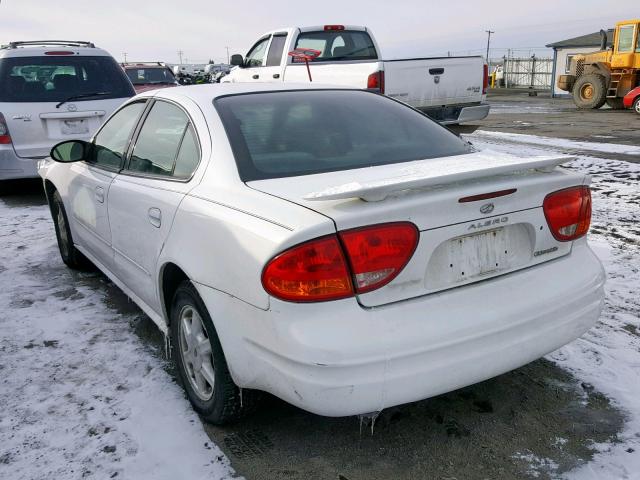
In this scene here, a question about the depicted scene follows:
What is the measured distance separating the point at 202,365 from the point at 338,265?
38.6 inches

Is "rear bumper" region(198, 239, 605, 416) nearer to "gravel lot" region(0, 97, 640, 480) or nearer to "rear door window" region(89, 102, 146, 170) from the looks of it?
"gravel lot" region(0, 97, 640, 480)

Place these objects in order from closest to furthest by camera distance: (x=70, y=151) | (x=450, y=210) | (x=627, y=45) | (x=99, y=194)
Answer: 1. (x=450, y=210)
2. (x=99, y=194)
3. (x=70, y=151)
4. (x=627, y=45)

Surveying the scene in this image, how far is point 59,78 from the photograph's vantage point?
24.2 ft

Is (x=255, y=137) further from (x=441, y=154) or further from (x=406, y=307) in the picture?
(x=406, y=307)

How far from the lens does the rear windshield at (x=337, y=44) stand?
10641mm

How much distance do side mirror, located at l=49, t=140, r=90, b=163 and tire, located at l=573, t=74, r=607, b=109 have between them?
21.7 meters

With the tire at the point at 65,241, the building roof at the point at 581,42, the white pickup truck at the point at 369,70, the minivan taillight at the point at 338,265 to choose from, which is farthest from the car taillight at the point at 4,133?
the building roof at the point at 581,42

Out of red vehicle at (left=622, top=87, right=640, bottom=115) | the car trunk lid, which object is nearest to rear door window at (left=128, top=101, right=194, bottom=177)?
the car trunk lid

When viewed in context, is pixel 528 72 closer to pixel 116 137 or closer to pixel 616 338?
pixel 616 338

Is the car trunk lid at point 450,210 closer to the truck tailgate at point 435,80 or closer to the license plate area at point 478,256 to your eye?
the license plate area at point 478,256

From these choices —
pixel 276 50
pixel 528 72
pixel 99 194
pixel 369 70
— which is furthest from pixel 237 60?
pixel 528 72

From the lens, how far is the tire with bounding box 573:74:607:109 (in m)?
21.6

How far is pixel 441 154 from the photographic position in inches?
118

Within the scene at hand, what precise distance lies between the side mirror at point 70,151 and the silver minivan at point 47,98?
3426 millimetres
